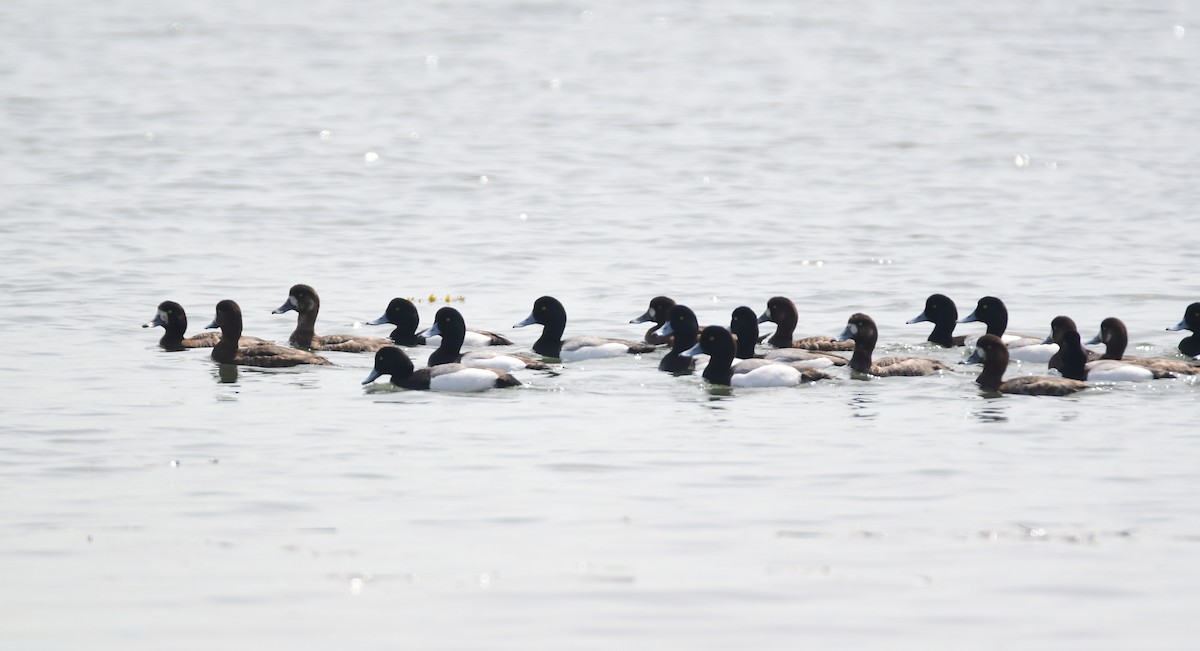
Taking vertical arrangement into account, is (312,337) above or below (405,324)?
below

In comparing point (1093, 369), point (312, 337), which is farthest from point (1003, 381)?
point (312, 337)

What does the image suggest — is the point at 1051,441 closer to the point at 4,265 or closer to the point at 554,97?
the point at 4,265

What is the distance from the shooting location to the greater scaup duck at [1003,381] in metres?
15.9

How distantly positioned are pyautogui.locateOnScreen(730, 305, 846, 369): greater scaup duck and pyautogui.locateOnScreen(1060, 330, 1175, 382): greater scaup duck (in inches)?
89.6

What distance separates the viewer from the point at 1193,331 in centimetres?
1888

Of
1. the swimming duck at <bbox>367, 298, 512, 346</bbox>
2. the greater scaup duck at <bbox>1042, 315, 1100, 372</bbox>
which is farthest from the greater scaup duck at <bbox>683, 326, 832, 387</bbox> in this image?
the swimming duck at <bbox>367, 298, 512, 346</bbox>

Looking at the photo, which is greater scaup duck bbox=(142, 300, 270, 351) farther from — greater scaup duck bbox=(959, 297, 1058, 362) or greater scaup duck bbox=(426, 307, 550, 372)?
greater scaup duck bbox=(959, 297, 1058, 362)

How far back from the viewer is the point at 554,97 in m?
53.5

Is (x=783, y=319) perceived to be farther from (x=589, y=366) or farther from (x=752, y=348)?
(x=589, y=366)

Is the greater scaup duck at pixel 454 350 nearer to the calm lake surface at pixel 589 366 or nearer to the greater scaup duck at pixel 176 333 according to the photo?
the calm lake surface at pixel 589 366

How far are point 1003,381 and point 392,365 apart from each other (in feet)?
18.6

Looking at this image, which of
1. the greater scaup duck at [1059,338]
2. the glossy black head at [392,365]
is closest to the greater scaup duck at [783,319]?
the greater scaup duck at [1059,338]

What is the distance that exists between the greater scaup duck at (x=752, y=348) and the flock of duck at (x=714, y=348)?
2cm

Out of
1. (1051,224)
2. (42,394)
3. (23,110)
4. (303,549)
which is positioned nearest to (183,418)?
(42,394)
